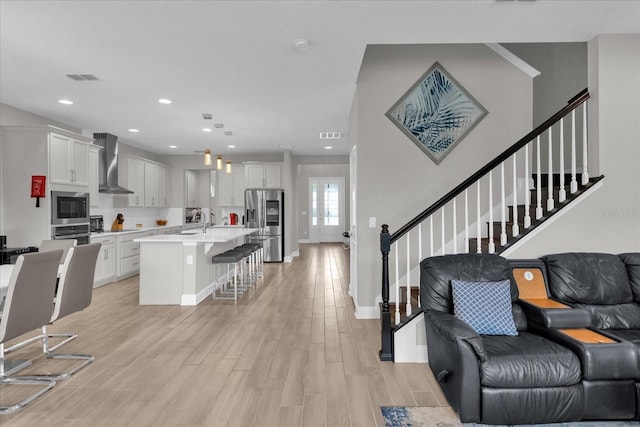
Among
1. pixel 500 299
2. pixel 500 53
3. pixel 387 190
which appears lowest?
pixel 500 299

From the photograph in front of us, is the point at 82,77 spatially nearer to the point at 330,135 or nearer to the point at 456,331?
the point at 330,135

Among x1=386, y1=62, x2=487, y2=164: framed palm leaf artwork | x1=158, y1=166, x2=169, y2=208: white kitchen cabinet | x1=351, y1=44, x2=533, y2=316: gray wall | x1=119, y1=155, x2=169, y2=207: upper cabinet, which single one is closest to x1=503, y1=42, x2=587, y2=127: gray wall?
x1=351, y1=44, x2=533, y2=316: gray wall

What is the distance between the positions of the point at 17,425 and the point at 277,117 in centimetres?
464

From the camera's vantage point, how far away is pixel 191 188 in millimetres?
9617

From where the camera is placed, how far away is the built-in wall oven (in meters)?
5.09

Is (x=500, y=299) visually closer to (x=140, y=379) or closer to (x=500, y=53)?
(x=140, y=379)

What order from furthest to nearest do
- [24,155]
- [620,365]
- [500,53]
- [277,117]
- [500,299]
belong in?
[277,117] < [24,155] < [500,53] < [500,299] < [620,365]

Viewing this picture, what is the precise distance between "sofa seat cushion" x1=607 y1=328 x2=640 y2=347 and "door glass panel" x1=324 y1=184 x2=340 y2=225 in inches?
435

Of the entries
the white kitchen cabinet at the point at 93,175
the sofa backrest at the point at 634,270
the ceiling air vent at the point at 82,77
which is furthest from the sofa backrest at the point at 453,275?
the white kitchen cabinet at the point at 93,175

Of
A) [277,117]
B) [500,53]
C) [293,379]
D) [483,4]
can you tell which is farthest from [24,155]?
Answer: [500,53]

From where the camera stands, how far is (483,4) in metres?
2.71

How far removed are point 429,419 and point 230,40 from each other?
10.7ft

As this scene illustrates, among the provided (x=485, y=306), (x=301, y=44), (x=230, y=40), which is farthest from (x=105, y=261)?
(x=485, y=306)

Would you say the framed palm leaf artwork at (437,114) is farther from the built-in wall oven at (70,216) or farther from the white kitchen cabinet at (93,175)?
the white kitchen cabinet at (93,175)
